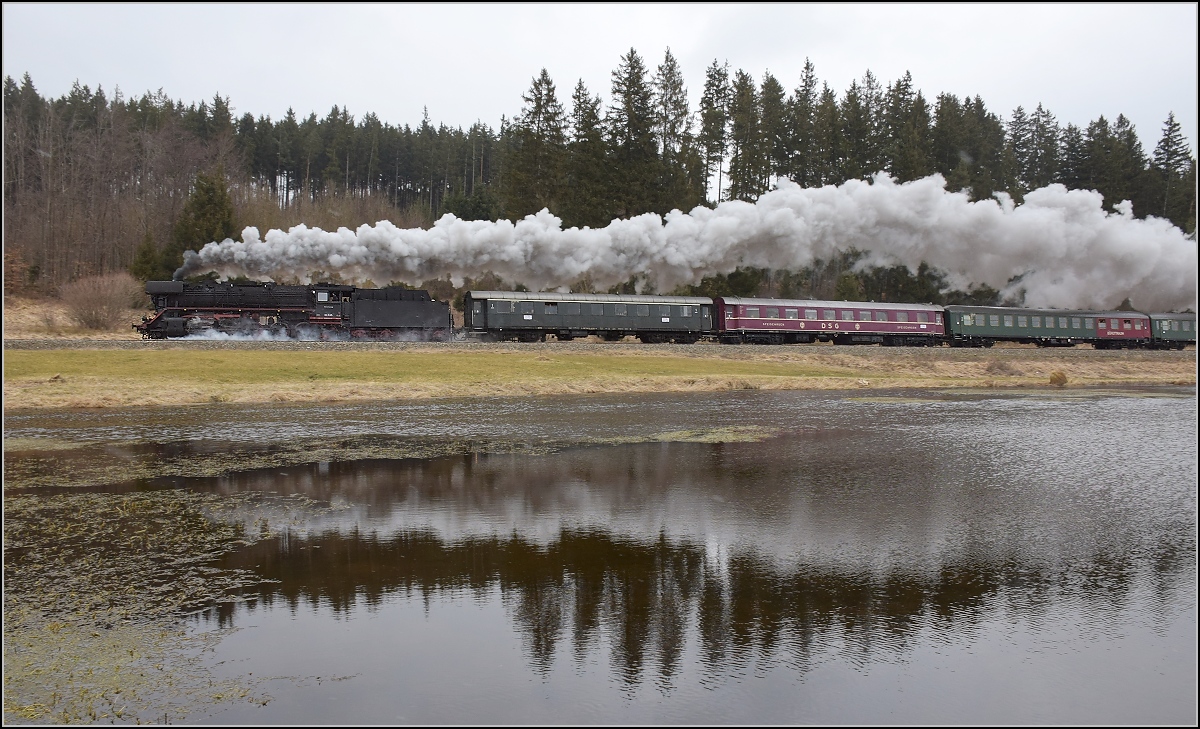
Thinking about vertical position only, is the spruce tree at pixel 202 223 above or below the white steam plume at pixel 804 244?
above

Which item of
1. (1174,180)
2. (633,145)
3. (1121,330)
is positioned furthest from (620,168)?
(1174,180)

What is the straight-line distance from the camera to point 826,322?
5400 centimetres

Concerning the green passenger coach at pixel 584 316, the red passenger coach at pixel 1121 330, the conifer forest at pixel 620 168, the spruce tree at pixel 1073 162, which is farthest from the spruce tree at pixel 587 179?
the spruce tree at pixel 1073 162

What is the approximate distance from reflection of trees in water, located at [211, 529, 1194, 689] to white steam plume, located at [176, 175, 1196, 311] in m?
34.9

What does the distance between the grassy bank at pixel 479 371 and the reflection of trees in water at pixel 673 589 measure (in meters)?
20.1

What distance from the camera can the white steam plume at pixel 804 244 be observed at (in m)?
44.4

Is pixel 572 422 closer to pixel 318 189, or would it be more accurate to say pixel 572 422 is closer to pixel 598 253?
pixel 598 253

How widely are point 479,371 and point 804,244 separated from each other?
67.0 ft

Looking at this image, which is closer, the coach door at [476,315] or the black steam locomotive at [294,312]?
the black steam locomotive at [294,312]

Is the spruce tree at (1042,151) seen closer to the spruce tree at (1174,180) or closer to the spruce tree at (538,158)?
the spruce tree at (1174,180)

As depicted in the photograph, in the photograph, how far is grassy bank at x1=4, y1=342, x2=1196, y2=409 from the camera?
29797 millimetres

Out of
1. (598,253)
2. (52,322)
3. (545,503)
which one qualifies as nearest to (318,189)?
(52,322)

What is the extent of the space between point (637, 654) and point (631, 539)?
389 cm

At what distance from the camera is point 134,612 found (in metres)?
8.78
